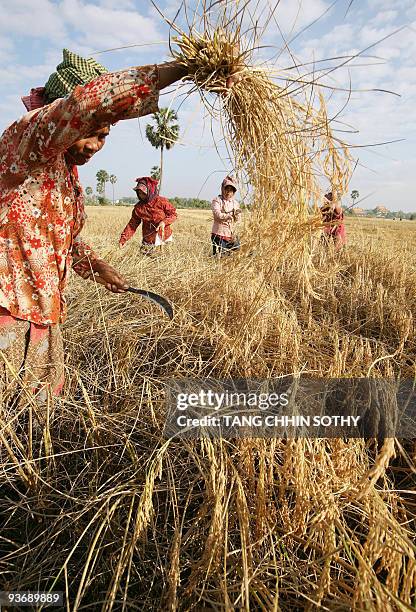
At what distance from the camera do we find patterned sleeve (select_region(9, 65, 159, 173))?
104cm

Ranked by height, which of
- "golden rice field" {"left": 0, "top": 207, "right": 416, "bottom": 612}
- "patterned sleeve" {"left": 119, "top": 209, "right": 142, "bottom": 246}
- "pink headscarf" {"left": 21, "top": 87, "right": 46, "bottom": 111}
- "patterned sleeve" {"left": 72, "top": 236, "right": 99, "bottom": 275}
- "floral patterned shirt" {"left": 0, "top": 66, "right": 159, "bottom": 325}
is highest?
"pink headscarf" {"left": 21, "top": 87, "right": 46, "bottom": 111}

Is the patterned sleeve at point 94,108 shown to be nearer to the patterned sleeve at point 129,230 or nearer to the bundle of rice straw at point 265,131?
the bundle of rice straw at point 265,131

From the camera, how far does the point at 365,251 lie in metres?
4.21

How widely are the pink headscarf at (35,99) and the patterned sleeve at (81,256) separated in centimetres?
52

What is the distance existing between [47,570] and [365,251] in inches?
159

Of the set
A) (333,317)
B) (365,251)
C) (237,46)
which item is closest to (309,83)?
(237,46)

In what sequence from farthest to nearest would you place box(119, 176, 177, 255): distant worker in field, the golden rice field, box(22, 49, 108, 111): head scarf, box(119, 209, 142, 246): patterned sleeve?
box(119, 176, 177, 255): distant worker in field → box(119, 209, 142, 246): patterned sleeve → box(22, 49, 108, 111): head scarf → the golden rice field

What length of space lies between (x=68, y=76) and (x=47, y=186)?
0.34 m

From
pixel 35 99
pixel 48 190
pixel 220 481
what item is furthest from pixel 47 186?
pixel 220 481

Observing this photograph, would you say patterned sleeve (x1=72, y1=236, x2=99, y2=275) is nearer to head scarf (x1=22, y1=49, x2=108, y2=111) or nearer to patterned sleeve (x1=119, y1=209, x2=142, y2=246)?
head scarf (x1=22, y1=49, x2=108, y2=111)

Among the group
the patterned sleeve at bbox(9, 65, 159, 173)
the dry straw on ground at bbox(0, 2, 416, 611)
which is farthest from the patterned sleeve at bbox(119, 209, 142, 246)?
the patterned sleeve at bbox(9, 65, 159, 173)

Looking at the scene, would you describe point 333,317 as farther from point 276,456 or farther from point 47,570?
point 47,570

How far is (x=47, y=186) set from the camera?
125cm

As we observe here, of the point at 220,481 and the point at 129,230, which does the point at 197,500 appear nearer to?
the point at 220,481
